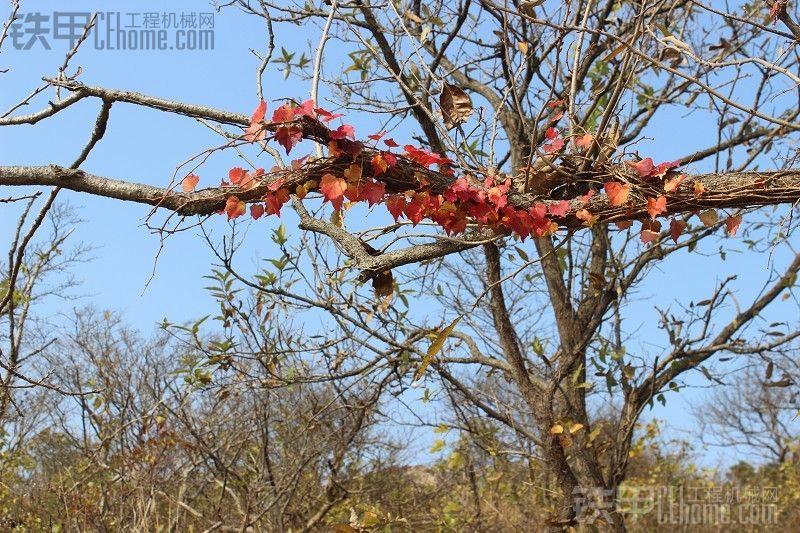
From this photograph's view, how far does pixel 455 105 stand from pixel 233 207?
84 cm

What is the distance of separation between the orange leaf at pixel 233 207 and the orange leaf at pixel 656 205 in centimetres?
110

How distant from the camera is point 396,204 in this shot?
2137mm

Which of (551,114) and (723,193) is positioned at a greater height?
(551,114)

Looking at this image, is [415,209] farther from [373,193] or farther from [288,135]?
[288,135]

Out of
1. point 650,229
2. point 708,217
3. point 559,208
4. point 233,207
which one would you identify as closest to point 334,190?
point 233,207

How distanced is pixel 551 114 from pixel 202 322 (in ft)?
6.45

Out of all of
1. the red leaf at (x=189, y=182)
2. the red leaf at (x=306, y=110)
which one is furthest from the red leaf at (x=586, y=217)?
the red leaf at (x=189, y=182)

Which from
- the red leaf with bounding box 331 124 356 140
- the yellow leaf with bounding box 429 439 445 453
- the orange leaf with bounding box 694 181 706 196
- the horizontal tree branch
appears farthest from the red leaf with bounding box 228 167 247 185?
the yellow leaf with bounding box 429 439 445 453

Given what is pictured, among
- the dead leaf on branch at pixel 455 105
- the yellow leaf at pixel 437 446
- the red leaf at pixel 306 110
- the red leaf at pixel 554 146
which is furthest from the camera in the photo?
the yellow leaf at pixel 437 446

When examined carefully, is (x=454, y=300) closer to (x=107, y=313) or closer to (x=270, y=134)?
(x=270, y=134)

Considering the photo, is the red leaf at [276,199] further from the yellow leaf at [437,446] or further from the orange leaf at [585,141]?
the yellow leaf at [437,446]

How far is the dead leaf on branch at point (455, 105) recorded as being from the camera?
8.25 feet

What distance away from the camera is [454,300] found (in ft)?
14.2

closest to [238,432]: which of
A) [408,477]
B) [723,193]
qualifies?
[408,477]
